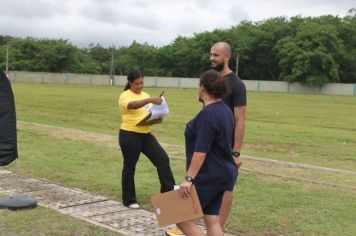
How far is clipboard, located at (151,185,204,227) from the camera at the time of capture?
14.6 feet

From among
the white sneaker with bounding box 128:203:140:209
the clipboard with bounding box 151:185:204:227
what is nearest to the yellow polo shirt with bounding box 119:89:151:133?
the white sneaker with bounding box 128:203:140:209

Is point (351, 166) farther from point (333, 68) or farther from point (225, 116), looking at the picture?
point (333, 68)

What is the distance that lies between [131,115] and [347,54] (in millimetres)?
79366

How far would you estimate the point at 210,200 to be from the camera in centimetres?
464

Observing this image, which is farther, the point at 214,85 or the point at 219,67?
the point at 219,67

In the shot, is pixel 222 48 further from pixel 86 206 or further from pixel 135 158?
pixel 86 206

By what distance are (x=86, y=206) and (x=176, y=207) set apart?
2.76 m

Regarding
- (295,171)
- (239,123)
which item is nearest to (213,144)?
(239,123)

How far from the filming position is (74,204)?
709 centimetres

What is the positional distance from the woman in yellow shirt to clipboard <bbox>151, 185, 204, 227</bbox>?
251 centimetres

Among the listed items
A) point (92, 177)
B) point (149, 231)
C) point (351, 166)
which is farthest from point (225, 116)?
point (351, 166)

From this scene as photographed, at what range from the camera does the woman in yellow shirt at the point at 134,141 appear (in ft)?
23.2

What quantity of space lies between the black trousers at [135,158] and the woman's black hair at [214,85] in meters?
2.75

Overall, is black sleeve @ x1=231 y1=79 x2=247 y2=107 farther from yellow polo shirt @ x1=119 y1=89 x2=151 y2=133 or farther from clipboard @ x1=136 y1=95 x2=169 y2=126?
yellow polo shirt @ x1=119 y1=89 x2=151 y2=133
